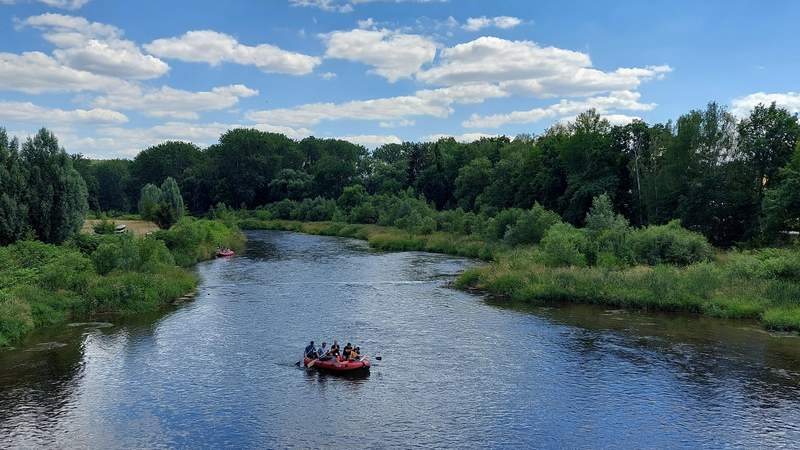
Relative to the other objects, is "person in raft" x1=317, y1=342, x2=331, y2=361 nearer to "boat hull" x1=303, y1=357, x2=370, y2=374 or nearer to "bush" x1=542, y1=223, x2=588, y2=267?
"boat hull" x1=303, y1=357, x2=370, y2=374

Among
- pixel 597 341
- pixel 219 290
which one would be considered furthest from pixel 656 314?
pixel 219 290

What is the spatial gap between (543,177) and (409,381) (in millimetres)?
68413

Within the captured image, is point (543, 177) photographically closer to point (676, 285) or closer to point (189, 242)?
point (676, 285)

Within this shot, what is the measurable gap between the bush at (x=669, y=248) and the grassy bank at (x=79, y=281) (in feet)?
131

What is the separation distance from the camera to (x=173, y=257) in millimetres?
68938

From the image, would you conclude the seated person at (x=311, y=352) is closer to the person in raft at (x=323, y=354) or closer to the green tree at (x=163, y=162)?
the person in raft at (x=323, y=354)

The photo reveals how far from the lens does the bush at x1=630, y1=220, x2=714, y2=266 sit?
54.9 meters

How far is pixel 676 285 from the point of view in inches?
1887

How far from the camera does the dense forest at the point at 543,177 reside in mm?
57750

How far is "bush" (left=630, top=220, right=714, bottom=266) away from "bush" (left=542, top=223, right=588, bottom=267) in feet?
14.9

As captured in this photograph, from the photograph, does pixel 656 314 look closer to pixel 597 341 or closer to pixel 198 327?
pixel 597 341

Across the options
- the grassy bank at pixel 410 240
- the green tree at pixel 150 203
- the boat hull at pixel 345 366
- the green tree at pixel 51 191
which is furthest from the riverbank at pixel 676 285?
Result: the green tree at pixel 150 203

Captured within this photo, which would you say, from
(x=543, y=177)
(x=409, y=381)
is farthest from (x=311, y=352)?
(x=543, y=177)

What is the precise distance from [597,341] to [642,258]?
19798 mm
